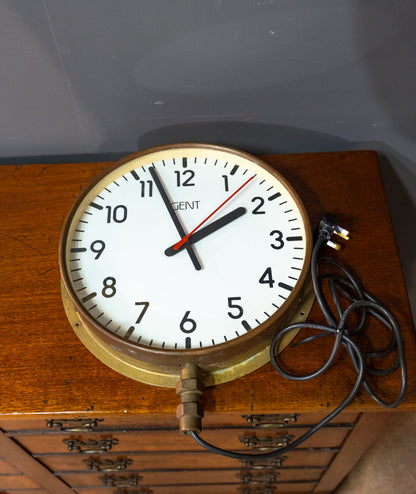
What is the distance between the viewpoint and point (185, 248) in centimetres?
83

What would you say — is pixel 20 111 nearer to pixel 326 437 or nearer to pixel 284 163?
pixel 284 163

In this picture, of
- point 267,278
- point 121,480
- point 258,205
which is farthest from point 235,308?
point 121,480

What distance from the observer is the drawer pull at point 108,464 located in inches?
43.0

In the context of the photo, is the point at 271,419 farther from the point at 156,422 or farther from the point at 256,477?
the point at 256,477

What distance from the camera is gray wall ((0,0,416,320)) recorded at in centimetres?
81

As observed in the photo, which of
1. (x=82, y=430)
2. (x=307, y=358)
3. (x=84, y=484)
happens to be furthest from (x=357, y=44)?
(x=84, y=484)

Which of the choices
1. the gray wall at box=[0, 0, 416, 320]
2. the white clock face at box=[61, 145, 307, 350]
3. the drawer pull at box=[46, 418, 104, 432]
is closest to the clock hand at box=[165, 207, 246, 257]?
the white clock face at box=[61, 145, 307, 350]

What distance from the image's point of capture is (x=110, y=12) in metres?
0.80

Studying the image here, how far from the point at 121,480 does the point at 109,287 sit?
25.1 inches

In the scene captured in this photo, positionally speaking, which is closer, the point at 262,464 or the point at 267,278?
the point at 267,278

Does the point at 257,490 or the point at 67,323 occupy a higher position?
the point at 67,323

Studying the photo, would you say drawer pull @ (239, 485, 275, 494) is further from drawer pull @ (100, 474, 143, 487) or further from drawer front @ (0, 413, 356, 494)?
drawer pull @ (100, 474, 143, 487)

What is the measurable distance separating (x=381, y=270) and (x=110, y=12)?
0.60 m

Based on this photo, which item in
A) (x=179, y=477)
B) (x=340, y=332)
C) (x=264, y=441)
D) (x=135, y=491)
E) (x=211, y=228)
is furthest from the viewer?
(x=135, y=491)
